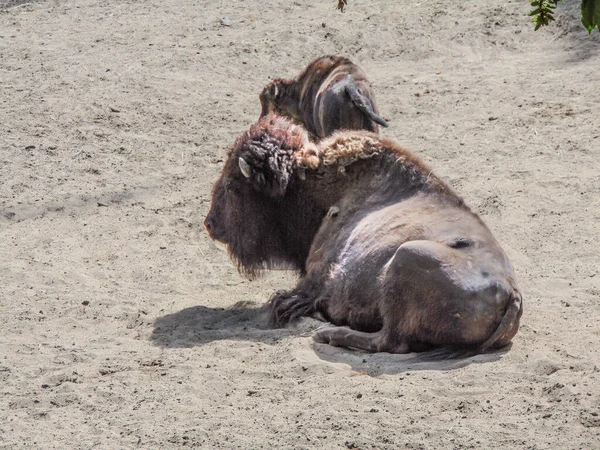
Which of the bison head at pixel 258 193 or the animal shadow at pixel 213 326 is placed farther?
the bison head at pixel 258 193

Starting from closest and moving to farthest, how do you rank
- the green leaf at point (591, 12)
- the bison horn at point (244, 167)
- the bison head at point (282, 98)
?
the green leaf at point (591, 12), the bison horn at point (244, 167), the bison head at point (282, 98)

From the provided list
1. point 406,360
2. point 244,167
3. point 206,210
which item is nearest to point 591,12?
point 406,360

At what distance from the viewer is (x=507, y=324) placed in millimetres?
5570

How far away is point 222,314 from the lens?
682cm

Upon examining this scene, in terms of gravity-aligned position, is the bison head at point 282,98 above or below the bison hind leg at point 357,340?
above

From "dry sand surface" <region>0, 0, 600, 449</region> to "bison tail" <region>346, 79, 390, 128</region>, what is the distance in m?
0.96

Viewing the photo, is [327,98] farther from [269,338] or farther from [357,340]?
[357,340]

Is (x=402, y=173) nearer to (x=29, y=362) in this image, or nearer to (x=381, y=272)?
(x=381, y=272)

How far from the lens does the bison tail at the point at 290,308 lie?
21.1ft

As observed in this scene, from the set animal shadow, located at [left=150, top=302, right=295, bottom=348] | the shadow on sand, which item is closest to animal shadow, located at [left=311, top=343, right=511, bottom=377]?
the shadow on sand

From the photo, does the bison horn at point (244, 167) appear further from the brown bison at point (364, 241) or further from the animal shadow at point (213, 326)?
the animal shadow at point (213, 326)

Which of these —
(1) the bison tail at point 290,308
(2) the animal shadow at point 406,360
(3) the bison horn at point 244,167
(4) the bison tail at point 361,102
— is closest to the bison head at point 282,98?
(4) the bison tail at point 361,102

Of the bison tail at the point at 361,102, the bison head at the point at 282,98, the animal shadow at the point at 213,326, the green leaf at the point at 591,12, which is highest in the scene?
the green leaf at the point at 591,12

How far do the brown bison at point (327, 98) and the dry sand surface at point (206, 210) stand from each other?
2.19 ft
